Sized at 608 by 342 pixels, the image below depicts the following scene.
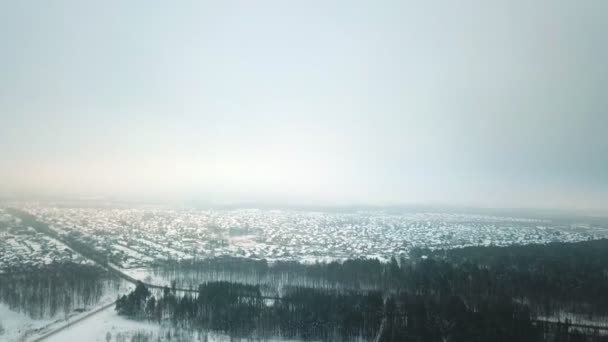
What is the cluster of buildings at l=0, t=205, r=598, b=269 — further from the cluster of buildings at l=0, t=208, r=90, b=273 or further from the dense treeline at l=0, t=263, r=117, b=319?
the dense treeline at l=0, t=263, r=117, b=319

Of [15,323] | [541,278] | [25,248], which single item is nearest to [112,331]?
[15,323]

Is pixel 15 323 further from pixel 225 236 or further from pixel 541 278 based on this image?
→ pixel 541 278

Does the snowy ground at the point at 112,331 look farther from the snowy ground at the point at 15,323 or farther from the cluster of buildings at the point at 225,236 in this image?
the cluster of buildings at the point at 225,236

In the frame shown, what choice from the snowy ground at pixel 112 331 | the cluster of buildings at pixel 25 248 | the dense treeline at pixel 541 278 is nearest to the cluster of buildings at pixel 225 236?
the cluster of buildings at pixel 25 248

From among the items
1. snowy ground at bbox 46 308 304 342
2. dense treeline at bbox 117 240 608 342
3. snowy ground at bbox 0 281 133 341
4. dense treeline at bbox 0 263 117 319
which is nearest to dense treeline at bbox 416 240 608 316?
dense treeline at bbox 117 240 608 342

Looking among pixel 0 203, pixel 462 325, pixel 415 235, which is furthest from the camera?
pixel 415 235

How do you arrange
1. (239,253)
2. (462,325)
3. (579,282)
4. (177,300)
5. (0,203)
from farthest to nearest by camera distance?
(0,203), (239,253), (579,282), (177,300), (462,325)

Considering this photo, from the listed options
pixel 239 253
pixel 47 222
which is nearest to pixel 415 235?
pixel 239 253

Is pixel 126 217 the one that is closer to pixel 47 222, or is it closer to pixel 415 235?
pixel 47 222
